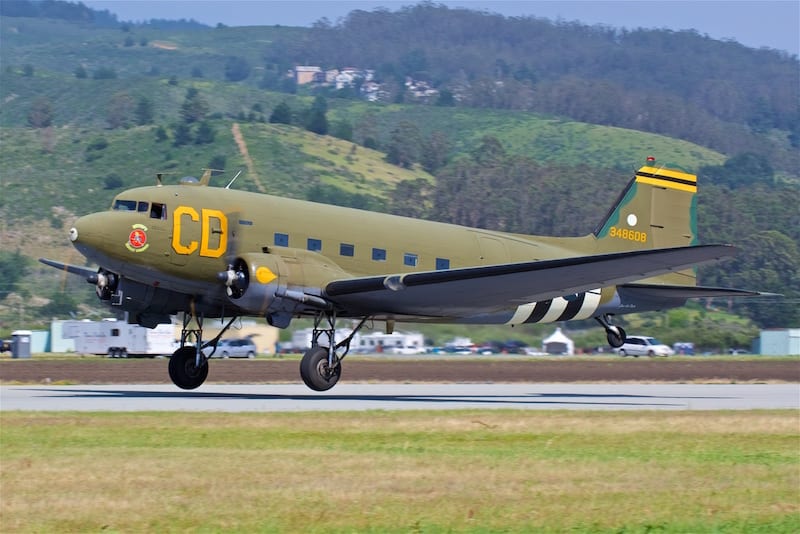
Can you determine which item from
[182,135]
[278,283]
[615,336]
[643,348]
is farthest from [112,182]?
[278,283]

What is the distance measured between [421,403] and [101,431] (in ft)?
30.9

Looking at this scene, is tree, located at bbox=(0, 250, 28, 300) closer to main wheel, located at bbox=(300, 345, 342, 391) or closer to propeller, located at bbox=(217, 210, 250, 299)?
propeller, located at bbox=(217, 210, 250, 299)

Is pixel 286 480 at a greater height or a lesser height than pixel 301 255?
lesser

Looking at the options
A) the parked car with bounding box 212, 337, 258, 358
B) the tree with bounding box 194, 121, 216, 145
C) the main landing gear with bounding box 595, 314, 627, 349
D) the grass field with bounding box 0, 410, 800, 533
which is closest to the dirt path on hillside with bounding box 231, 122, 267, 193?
the tree with bounding box 194, 121, 216, 145

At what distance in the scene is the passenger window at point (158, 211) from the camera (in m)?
27.6

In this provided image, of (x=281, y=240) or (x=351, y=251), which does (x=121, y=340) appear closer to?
(x=351, y=251)

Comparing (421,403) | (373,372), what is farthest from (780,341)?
(421,403)

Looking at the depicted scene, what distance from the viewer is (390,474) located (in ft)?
51.9

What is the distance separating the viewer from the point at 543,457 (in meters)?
17.7

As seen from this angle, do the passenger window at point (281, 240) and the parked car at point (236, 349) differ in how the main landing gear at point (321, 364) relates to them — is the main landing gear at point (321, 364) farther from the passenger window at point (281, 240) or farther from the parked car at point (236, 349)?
the parked car at point (236, 349)

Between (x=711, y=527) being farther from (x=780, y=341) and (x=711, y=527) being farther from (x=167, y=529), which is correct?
(x=780, y=341)

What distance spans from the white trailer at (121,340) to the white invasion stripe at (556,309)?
117 ft

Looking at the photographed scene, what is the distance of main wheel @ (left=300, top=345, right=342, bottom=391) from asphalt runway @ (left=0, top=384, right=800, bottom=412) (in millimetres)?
417

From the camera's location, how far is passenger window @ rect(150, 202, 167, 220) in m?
27.6
